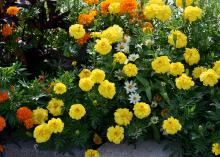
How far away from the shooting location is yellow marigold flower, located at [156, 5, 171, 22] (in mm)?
3527

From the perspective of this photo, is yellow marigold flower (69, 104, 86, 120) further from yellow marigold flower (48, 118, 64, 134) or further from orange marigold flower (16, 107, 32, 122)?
orange marigold flower (16, 107, 32, 122)

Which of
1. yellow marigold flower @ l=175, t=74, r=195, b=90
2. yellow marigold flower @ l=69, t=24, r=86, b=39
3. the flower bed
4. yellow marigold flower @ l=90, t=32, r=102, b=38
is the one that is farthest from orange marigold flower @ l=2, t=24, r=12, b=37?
yellow marigold flower @ l=175, t=74, r=195, b=90

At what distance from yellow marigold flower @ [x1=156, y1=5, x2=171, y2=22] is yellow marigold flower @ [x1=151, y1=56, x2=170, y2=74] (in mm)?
378

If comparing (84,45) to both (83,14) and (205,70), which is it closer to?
(83,14)

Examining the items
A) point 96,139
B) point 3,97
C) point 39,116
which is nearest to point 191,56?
point 96,139

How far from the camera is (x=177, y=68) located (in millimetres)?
3330

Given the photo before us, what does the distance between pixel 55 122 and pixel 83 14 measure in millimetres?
970

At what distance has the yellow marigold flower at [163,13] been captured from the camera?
11.6ft

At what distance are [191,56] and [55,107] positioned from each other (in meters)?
0.93

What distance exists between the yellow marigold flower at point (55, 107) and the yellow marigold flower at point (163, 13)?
88cm

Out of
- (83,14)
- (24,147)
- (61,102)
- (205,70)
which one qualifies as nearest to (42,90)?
(61,102)

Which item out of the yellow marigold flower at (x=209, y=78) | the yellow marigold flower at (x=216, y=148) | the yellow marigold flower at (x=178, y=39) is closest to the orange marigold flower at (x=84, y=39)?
the yellow marigold flower at (x=178, y=39)

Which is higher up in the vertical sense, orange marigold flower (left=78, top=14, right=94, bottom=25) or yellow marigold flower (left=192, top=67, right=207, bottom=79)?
orange marigold flower (left=78, top=14, right=94, bottom=25)

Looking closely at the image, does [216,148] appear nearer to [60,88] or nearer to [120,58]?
[120,58]
